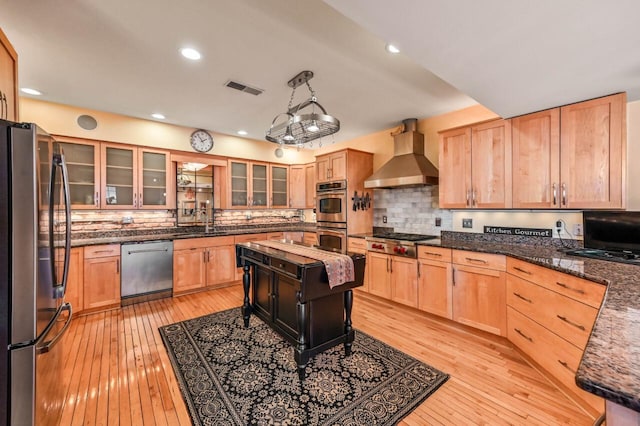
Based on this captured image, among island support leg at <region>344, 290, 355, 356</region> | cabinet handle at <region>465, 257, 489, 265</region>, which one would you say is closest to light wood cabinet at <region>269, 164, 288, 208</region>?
island support leg at <region>344, 290, 355, 356</region>

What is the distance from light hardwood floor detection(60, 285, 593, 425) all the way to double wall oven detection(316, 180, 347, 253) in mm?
1427

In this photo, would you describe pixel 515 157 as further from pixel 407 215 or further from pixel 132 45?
pixel 132 45

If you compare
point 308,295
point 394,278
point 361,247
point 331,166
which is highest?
point 331,166

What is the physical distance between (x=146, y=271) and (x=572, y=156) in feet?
17.5

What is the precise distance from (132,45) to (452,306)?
4.05 m

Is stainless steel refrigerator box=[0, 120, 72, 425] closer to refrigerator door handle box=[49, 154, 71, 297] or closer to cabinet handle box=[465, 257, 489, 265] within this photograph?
refrigerator door handle box=[49, 154, 71, 297]

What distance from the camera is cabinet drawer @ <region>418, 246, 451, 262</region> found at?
311 cm

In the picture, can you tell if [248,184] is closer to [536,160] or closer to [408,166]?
[408,166]

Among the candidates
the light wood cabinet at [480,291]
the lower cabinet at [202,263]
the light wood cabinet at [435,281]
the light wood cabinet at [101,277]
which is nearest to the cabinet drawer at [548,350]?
the light wood cabinet at [480,291]

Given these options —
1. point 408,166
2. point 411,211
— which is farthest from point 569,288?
point 411,211

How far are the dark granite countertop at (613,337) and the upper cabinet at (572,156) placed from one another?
72 cm

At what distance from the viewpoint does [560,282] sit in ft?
6.61

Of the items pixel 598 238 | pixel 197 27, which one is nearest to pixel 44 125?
pixel 197 27

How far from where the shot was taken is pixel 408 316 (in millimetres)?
3436
